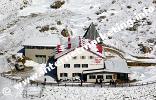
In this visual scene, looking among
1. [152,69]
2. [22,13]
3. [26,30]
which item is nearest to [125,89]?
[152,69]

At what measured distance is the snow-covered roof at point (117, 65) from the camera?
6956 centimetres

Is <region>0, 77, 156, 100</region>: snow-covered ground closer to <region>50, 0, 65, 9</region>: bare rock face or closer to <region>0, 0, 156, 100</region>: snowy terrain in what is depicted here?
<region>0, 0, 156, 100</region>: snowy terrain

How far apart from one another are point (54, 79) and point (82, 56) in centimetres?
664

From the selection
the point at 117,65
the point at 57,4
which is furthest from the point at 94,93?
the point at 57,4

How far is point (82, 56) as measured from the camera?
70.8 metres

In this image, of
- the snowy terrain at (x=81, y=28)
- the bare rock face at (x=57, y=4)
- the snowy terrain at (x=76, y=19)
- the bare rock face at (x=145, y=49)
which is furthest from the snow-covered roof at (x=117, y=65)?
the bare rock face at (x=57, y=4)

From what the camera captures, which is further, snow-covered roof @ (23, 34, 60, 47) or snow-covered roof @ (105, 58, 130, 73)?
snow-covered roof @ (23, 34, 60, 47)

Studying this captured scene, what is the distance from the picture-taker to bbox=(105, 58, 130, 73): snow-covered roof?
69.6m

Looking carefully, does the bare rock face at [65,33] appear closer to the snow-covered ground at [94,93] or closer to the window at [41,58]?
the window at [41,58]

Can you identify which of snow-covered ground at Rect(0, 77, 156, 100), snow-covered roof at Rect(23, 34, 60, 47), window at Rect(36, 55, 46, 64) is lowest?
snow-covered ground at Rect(0, 77, 156, 100)

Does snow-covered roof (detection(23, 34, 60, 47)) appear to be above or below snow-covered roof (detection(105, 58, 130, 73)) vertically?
above


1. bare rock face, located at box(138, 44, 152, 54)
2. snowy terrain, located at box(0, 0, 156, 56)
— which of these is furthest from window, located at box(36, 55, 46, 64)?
bare rock face, located at box(138, 44, 152, 54)

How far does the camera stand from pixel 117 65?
71250 mm

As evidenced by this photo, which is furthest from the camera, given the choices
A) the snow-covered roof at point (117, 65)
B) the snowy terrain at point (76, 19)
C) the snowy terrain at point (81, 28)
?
the snowy terrain at point (76, 19)
